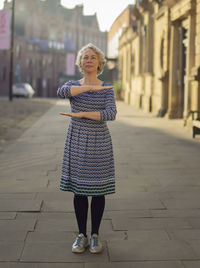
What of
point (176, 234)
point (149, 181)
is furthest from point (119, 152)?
point (176, 234)

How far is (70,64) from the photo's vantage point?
68312mm

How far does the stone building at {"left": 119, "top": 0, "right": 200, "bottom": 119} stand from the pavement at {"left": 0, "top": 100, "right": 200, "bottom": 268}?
5.96 meters

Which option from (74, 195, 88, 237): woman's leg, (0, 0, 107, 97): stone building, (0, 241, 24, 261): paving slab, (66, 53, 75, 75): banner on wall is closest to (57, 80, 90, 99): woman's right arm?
(74, 195, 88, 237): woman's leg

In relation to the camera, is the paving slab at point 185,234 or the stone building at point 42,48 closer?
the paving slab at point 185,234

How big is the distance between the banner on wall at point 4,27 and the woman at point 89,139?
2523 centimetres

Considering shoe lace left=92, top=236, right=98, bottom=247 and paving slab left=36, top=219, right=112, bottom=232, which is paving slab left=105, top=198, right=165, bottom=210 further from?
shoe lace left=92, top=236, right=98, bottom=247

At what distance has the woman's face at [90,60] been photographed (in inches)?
141

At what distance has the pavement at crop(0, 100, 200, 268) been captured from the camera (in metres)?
3.42

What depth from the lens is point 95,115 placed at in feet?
11.5

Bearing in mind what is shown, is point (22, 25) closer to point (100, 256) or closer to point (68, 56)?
point (68, 56)

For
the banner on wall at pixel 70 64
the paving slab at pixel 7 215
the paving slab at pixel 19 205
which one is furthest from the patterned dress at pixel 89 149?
the banner on wall at pixel 70 64

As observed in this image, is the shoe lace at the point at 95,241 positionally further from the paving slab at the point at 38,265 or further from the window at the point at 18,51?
the window at the point at 18,51

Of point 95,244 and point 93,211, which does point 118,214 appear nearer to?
point 93,211

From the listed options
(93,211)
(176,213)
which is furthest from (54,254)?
(176,213)
